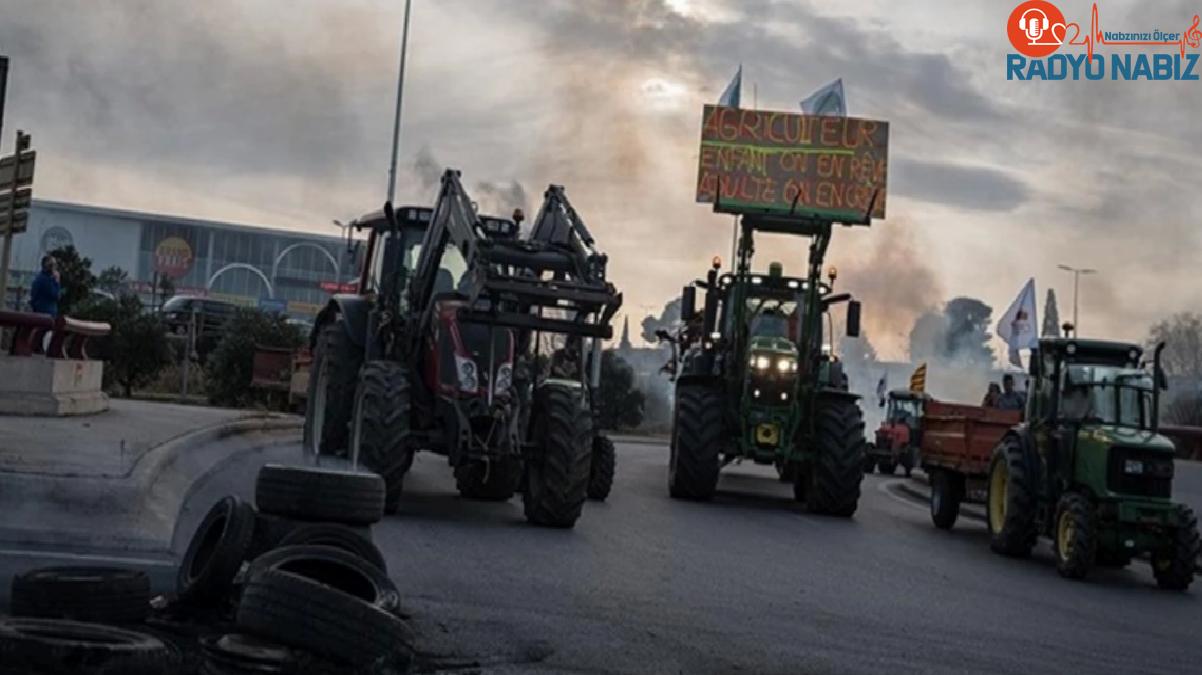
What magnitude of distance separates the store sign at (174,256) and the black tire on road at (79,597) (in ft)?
332

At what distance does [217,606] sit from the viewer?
298 inches

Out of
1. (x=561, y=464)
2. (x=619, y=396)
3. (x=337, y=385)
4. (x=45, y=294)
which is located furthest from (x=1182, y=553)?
(x=619, y=396)

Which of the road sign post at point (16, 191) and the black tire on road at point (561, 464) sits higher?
the road sign post at point (16, 191)

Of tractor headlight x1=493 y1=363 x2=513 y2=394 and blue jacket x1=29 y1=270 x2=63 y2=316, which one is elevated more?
blue jacket x1=29 y1=270 x2=63 y2=316

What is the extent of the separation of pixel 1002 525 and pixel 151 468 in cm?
937

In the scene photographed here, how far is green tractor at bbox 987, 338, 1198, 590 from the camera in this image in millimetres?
14555

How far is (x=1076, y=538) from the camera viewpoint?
47.1ft

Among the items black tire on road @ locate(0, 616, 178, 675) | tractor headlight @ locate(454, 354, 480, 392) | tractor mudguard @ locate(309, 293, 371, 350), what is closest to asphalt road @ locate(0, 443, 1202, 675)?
tractor headlight @ locate(454, 354, 480, 392)

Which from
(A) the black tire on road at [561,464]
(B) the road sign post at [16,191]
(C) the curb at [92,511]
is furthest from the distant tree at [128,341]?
(C) the curb at [92,511]

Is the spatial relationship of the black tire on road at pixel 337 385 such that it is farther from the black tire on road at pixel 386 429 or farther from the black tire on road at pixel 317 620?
the black tire on road at pixel 317 620

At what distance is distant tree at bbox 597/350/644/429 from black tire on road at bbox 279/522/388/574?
3778 centimetres

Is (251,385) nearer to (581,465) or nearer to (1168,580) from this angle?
(581,465)

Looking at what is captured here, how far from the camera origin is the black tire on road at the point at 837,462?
18.8 metres

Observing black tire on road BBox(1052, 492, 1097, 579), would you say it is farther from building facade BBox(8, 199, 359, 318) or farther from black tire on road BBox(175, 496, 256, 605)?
building facade BBox(8, 199, 359, 318)
